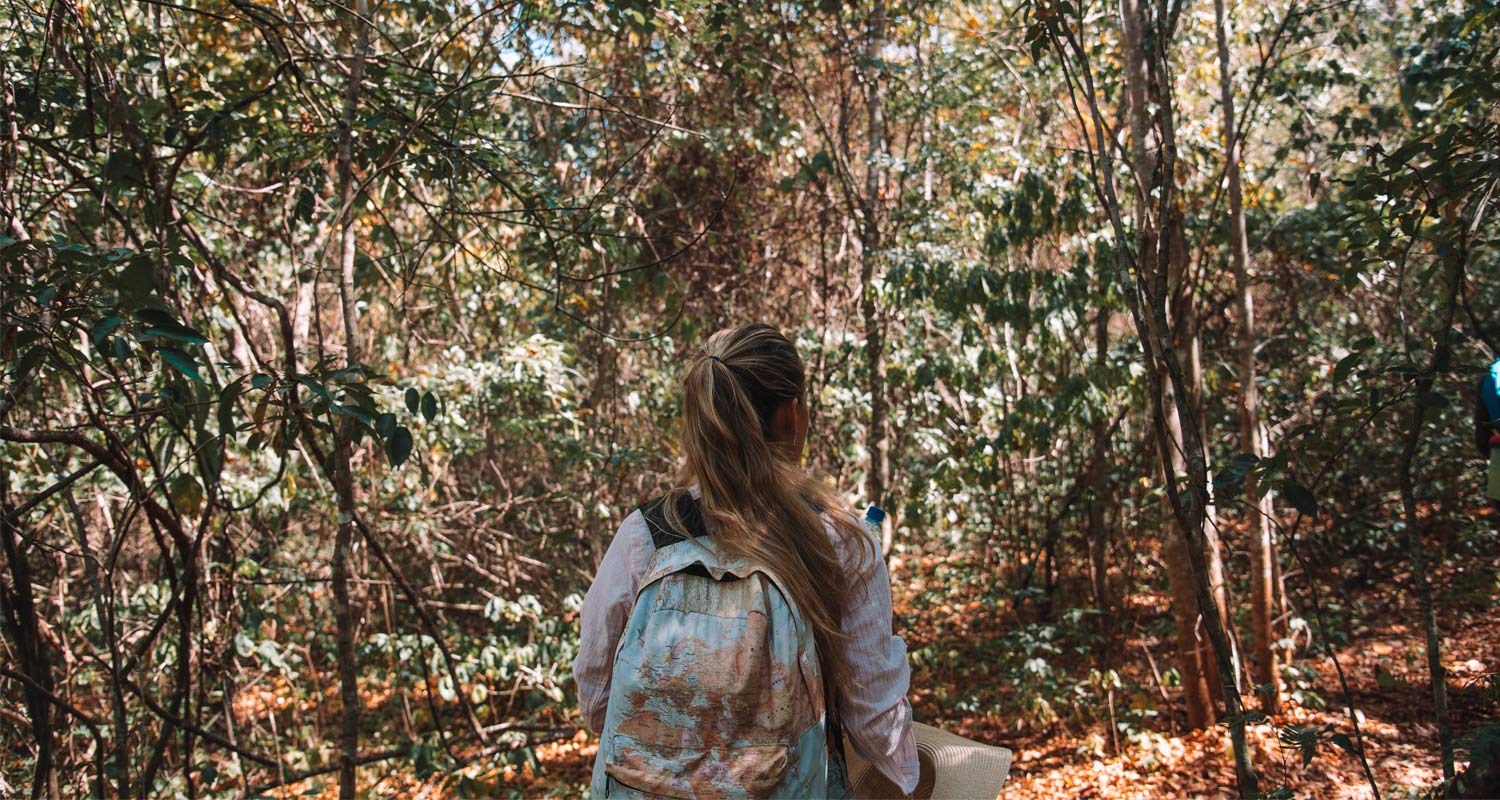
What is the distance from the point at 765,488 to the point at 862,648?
31 centimetres

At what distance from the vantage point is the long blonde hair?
158 cm

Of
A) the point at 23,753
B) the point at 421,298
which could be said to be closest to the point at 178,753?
the point at 23,753

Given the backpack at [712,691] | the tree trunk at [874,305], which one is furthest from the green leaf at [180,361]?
the tree trunk at [874,305]

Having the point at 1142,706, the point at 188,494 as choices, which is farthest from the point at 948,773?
A: the point at 1142,706

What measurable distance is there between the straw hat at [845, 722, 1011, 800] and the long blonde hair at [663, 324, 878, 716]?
17cm

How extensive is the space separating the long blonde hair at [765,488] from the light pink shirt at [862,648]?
0.03 metres

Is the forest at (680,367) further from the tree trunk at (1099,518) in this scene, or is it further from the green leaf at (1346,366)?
the green leaf at (1346,366)

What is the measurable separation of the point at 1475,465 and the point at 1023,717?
4.12 m

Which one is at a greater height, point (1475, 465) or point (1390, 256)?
point (1390, 256)

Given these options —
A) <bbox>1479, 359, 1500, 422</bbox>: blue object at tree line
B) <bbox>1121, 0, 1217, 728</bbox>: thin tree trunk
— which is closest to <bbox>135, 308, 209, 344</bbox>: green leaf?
<bbox>1121, 0, 1217, 728</bbox>: thin tree trunk

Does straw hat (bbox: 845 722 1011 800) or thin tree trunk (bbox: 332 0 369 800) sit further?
thin tree trunk (bbox: 332 0 369 800)

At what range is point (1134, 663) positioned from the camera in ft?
20.8

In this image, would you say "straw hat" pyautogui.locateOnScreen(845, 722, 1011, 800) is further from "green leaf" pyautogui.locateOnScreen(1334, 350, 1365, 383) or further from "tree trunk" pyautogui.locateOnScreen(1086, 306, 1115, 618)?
"tree trunk" pyautogui.locateOnScreen(1086, 306, 1115, 618)

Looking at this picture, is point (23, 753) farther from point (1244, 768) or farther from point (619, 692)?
point (1244, 768)
